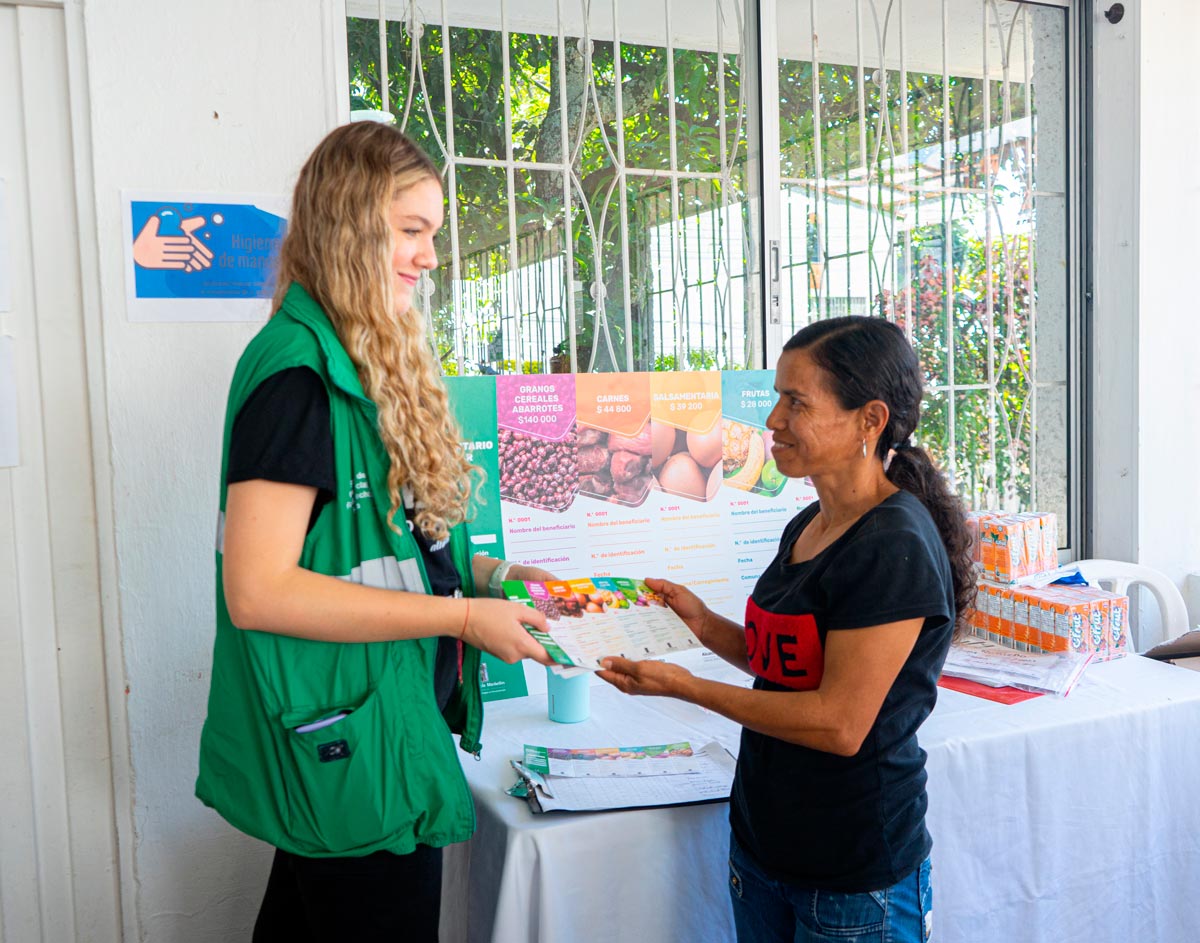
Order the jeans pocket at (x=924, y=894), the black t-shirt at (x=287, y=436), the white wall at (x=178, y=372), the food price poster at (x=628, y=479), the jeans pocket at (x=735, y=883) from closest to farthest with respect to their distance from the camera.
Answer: the black t-shirt at (x=287, y=436) → the jeans pocket at (x=924, y=894) → the jeans pocket at (x=735, y=883) → the white wall at (x=178, y=372) → the food price poster at (x=628, y=479)

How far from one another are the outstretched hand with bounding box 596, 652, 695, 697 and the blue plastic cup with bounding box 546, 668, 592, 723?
0.60 m

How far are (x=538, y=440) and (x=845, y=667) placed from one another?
1164 mm

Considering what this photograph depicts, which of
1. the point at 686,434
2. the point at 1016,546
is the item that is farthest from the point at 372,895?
the point at 1016,546

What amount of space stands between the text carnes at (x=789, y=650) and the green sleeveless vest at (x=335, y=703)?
47 centimetres

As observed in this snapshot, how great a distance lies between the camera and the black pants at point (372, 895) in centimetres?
125

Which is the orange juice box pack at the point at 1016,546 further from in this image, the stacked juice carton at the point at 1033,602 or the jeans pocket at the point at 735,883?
the jeans pocket at the point at 735,883

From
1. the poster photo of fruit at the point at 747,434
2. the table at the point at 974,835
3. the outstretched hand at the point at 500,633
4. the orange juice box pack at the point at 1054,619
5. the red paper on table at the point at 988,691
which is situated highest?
the poster photo of fruit at the point at 747,434

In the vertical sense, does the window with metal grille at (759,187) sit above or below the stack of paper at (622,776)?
above

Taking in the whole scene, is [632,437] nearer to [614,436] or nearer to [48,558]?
[614,436]

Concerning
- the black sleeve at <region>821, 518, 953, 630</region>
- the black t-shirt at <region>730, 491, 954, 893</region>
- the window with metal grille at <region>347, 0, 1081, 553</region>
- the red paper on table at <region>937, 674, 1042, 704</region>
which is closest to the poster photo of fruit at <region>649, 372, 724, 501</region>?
the window with metal grille at <region>347, 0, 1081, 553</region>

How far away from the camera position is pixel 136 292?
6.11 feet

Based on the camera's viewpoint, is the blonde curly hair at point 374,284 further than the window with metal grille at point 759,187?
No

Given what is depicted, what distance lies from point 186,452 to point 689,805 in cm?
115

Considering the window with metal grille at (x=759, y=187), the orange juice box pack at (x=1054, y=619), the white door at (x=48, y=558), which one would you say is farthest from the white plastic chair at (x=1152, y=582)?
the white door at (x=48, y=558)
